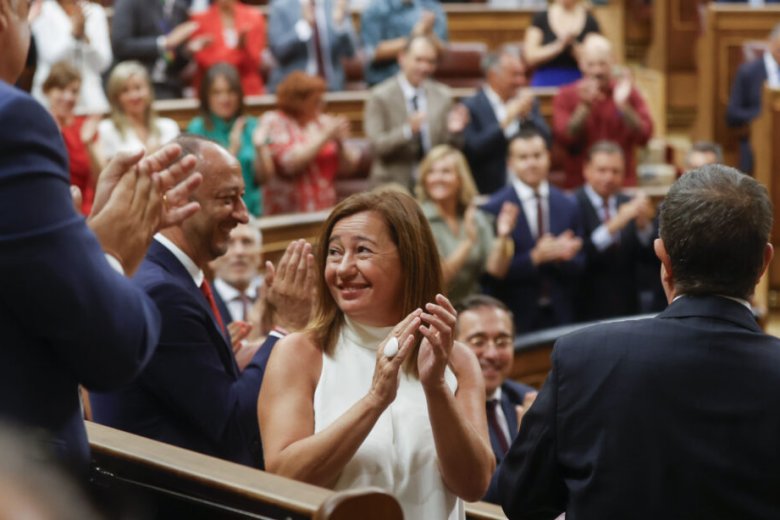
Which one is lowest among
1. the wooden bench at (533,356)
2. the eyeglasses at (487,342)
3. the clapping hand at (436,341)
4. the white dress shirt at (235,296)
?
the wooden bench at (533,356)

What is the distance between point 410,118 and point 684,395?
14.5ft

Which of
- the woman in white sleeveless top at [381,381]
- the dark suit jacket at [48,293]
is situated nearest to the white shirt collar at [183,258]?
the woman in white sleeveless top at [381,381]

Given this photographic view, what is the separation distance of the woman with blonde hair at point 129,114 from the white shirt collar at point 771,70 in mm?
3589

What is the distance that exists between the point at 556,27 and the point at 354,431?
5.81 metres

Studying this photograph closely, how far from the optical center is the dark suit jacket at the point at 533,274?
5.27m

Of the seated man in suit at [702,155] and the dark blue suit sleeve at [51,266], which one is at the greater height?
the dark blue suit sleeve at [51,266]

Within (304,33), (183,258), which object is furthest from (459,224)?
(183,258)

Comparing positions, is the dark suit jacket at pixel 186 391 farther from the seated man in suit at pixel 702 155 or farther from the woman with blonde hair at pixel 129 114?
the seated man in suit at pixel 702 155

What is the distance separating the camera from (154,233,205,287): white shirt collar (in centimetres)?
224

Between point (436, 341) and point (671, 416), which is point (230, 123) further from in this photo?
point (671, 416)

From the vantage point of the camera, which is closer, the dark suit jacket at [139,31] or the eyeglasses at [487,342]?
the eyeglasses at [487,342]

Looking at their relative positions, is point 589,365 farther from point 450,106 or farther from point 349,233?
point 450,106

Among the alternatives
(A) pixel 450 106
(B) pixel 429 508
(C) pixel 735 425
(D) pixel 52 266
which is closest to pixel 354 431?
(B) pixel 429 508

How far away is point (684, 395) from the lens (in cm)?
161
